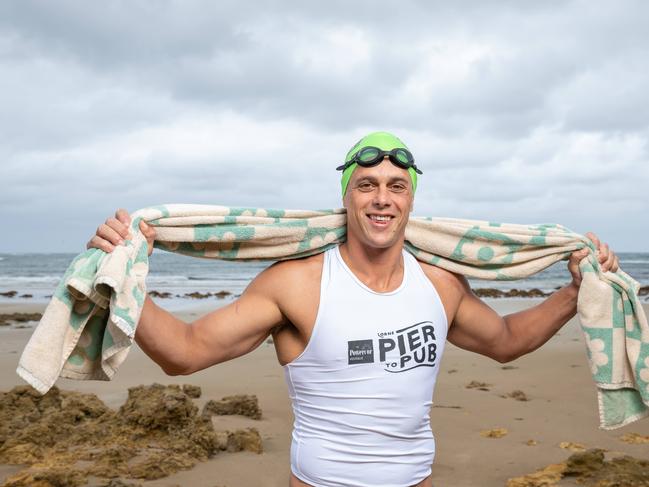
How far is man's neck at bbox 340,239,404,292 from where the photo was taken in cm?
275

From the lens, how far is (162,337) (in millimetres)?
2500

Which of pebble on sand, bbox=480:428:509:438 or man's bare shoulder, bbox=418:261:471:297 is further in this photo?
pebble on sand, bbox=480:428:509:438

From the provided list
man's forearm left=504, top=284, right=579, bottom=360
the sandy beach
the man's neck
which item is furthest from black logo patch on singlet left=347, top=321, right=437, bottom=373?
the sandy beach

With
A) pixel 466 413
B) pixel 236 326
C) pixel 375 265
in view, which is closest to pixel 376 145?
pixel 375 265

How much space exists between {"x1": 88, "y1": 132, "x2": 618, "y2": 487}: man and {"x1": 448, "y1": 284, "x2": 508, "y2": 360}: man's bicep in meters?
0.20

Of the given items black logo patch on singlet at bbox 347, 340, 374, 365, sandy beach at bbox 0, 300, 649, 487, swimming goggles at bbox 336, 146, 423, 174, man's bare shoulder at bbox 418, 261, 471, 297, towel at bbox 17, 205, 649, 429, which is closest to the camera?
towel at bbox 17, 205, 649, 429

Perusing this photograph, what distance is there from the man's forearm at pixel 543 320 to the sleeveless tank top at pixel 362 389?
629 mm

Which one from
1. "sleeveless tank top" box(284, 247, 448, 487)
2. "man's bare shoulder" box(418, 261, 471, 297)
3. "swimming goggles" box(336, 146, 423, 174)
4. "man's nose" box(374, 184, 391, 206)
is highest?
"swimming goggles" box(336, 146, 423, 174)

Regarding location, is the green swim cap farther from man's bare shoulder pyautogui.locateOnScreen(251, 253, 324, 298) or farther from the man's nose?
man's bare shoulder pyautogui.locateOnScreen(251, 253, 324, 298)

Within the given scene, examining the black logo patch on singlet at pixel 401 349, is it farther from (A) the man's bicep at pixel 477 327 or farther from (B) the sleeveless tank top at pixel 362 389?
(A) the man's bicep at pixel 477 327

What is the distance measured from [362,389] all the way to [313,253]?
681 mm

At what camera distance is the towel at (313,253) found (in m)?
2.35

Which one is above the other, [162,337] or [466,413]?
[162,337]

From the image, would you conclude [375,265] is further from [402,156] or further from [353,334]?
[402,156]
